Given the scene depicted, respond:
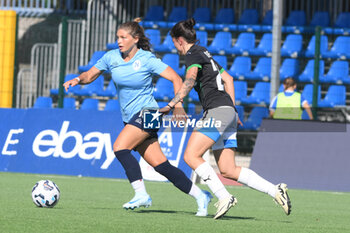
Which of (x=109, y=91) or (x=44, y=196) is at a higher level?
(x=44, y=196)

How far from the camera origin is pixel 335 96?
61.4 feet

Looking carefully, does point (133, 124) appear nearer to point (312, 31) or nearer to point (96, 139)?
point (96, 139)

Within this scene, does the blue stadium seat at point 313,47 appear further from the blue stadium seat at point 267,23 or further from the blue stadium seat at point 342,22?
the blue stadium seat at point 267,23

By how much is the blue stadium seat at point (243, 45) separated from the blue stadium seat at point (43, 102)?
15.3 feet

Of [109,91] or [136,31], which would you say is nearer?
[136,31]

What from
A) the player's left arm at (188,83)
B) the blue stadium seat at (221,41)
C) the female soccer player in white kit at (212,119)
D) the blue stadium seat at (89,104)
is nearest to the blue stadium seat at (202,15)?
the blue stadium seat at (221,41)

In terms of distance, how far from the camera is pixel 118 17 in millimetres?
22188

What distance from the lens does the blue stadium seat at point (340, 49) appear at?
20.0 m

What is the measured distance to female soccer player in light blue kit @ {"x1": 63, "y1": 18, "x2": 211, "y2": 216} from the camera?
8422 mm

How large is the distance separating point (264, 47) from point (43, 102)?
5.66 m

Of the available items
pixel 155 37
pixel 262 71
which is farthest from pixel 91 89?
pixel 262 71

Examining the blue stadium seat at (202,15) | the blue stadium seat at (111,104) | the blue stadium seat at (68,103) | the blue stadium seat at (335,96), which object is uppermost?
the blue stadium seat at (202,15)

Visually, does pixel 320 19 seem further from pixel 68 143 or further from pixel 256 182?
pixel 256 182

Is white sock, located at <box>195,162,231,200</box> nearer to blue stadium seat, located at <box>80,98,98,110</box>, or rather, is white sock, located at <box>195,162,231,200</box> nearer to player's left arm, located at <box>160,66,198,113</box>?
player's left arm, located at <box>160,66,198,113</box>
